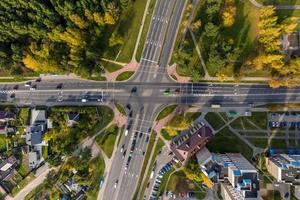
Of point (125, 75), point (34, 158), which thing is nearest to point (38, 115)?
point (34, 158)

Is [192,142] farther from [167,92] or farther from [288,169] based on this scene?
[288,169]

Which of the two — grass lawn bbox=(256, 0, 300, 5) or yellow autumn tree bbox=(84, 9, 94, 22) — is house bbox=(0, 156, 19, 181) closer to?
yellow autumn tree bbox=(84, 9, 94, 22)

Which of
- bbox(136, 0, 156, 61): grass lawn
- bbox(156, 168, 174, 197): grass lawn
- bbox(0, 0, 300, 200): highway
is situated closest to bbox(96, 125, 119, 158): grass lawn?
bbox(0, 0, 300, 200): highway

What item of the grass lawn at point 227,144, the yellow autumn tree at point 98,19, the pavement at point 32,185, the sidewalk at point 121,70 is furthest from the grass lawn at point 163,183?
the yellow autumn tree at point 98,19

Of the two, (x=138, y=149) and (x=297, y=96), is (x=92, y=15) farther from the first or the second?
(x=297, y=96)

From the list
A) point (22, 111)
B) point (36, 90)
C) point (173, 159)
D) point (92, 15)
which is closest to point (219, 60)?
point (173, 159)

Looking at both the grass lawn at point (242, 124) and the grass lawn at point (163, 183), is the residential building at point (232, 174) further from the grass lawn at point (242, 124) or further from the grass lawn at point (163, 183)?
the grass lawn at point (163, 183)
